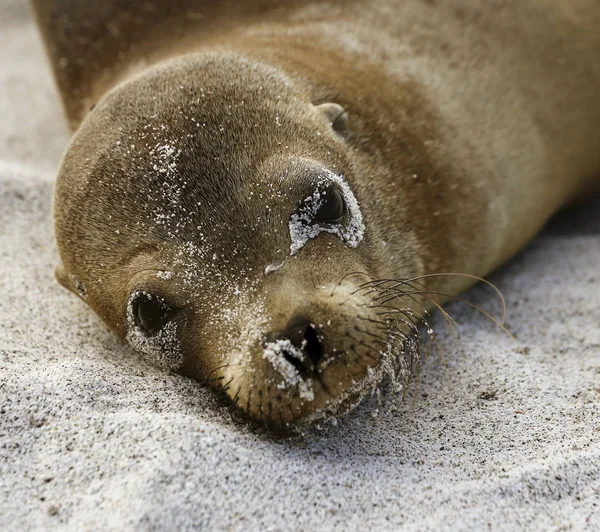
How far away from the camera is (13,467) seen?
2021 millimetres

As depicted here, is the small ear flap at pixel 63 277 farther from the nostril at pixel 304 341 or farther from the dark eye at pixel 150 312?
the nostril at pixel 304 341

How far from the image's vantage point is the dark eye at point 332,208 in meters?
2.39

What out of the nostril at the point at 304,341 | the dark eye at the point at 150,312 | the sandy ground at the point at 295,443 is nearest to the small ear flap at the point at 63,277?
the sandy ground at the point at 295,443

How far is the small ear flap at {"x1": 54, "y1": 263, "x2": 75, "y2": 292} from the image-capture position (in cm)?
281

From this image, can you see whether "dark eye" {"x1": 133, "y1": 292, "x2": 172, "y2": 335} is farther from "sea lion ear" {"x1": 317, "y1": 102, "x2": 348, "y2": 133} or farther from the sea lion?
"sea lion ear" {"x1": 317, "y1": 102, "x2": 348, "y2": 133}

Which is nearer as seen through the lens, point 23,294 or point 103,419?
point 103,419

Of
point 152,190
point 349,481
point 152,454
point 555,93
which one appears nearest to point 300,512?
point 349,481

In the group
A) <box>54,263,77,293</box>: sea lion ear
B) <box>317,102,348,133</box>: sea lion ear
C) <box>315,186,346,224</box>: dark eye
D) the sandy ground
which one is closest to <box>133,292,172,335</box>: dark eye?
the sandy ground

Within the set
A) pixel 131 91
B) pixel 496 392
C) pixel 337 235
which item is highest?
pixel 131 91

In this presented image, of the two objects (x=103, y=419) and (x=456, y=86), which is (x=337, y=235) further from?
(x=456, y=86)

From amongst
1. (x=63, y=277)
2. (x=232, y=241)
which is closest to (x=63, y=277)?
(x=63, y=277)

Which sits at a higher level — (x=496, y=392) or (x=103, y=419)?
(x=103, y=419)

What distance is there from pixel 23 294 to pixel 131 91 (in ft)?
3.15

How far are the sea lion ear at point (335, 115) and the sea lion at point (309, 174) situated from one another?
1cm
